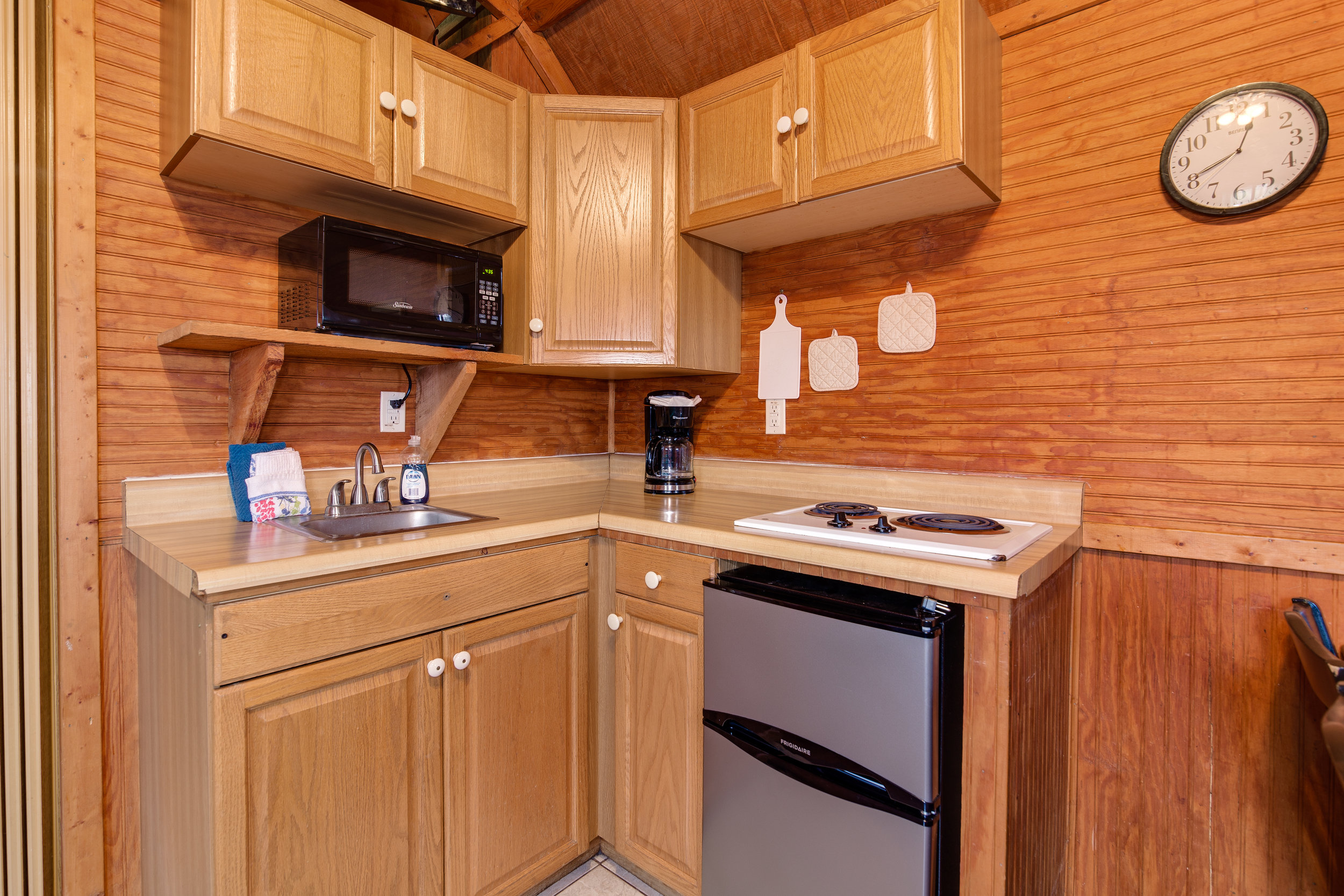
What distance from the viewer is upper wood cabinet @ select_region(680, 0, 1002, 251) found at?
55.6 inches

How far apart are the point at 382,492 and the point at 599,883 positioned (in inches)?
46.5

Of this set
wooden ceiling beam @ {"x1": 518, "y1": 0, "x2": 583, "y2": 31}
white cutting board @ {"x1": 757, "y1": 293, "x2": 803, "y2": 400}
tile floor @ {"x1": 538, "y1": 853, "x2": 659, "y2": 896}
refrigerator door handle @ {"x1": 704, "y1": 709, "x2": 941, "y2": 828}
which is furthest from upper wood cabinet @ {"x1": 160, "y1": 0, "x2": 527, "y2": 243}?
tile floor @ {"x1": 538, "y1": 853, "x2": 659, "y2": 896}

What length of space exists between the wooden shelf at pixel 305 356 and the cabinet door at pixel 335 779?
0.69 m

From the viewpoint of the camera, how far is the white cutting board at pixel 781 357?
6.63 ft

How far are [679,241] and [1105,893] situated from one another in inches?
77.7

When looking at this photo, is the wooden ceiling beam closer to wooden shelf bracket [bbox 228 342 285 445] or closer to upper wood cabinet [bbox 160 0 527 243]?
upper wood cabinet [bbox 160 0 527 243]

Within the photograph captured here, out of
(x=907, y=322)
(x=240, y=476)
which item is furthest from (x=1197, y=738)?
(x=240, y=476)

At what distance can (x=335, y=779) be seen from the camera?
47.0 inches

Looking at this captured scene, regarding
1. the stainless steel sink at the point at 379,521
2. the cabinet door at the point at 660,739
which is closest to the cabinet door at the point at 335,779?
the stainless steel sink at the point at 379,521

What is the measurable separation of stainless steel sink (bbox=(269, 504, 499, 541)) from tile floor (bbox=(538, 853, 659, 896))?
961 millimetres

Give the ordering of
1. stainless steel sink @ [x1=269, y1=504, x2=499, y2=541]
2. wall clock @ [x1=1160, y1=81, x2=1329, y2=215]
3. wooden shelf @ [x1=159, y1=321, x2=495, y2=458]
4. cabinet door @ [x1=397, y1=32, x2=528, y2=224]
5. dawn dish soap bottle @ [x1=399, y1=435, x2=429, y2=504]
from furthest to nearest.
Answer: dawn dish soap bottle @ [x1=399, y1=435, x2=429, y2=504]
cabinet door @ [x1=397, y1=32, x2=528, y2=224]
stainless steel sink @ [x1=269, y1=504, x2=499, y2=541]
wooden shelf @ [x1=159, y1=321, x2=495, y2=458]
wall clock @ [x1=1160, y1=81, x2=1329, y2=215]

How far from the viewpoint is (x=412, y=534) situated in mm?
1370

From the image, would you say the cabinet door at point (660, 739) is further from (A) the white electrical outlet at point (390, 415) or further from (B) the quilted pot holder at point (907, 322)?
(B) the quilted pot holder at point (907, 322)

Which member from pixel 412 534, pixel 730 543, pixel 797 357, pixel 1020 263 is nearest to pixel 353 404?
pixel 412 534
